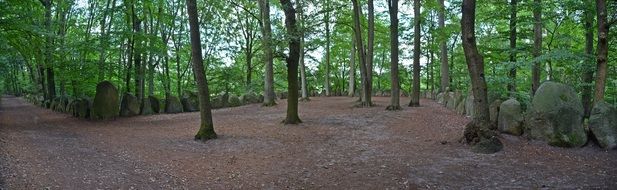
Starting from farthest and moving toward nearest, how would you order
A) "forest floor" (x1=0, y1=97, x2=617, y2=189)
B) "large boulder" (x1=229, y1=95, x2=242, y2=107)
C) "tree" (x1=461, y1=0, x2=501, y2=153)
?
"large boulder" (x1=229, y1=95, x2=242, y2=107)
"tree" (x1=461, y1=0, x2=501, y2=153)
"forest floor" (x1=0, y1=97, x2=617, y2=189)

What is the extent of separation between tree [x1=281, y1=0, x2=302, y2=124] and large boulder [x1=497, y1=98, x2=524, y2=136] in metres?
5.18

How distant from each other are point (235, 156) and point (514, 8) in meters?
9.23

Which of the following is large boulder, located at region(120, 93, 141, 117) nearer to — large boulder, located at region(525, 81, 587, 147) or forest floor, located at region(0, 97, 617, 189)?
forest floor, located at region(0, 97, 617, 189)

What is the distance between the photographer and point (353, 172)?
6598 millimetres

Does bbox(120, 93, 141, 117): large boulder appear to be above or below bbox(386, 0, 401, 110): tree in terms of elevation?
below

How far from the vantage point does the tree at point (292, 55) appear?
35.3 ft

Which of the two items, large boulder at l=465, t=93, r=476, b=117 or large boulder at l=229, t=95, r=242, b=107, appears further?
large boulder at l=229, t=95, r=242, b=107

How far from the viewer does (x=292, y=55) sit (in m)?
11.0

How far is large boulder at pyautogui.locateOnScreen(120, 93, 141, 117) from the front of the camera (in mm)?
15078

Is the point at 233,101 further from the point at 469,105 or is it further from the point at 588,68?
the point at 588,68

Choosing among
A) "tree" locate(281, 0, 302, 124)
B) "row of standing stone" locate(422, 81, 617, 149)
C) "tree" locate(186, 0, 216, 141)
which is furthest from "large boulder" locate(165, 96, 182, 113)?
"row of standing stone" locate(422, 81, 617, 149)

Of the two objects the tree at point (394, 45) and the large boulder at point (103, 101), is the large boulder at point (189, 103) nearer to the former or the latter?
the large boulder at point (103, 101)

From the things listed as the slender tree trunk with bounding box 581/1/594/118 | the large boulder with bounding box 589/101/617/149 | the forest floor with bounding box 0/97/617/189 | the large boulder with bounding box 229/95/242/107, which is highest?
the slender tree trunk with bounding box 581/1/594/118

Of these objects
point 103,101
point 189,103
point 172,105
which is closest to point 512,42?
point 189,103
